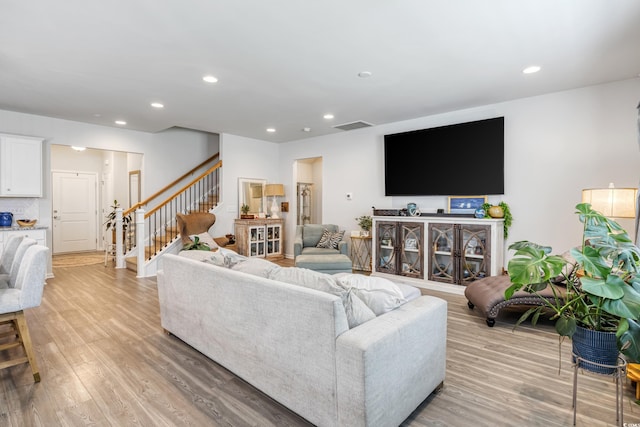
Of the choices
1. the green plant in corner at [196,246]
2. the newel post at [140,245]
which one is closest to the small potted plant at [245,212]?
the green plant in corner at [196,246]

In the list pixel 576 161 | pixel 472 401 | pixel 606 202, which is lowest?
pixel 472 401

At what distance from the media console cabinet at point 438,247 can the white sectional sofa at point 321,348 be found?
2.71 meters

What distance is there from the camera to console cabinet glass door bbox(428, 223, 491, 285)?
4.52 m

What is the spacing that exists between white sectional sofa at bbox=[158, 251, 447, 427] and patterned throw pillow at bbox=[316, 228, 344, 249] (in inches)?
137

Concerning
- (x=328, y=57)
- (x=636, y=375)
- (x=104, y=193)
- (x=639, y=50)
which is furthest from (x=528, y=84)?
(x=104, y=193)

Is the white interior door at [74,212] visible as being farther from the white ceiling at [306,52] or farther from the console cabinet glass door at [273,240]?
the console cabinet glass door at [273,240]

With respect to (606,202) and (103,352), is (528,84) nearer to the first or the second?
(606,202)

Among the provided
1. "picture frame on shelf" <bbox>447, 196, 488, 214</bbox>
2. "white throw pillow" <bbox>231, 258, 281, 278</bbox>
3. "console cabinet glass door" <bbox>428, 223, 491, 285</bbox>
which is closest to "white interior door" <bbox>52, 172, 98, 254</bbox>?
"white throw pillow" <bbox>231, 258, 281, 278</bbox>

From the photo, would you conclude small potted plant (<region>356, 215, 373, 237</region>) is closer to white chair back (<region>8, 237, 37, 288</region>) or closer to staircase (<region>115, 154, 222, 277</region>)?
staircase (<region>115, 154, 222, 277</region>)

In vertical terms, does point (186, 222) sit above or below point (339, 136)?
below

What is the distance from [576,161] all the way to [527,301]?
2034mm

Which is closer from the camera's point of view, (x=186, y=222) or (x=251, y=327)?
(x=251, y=327)

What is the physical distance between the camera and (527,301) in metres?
3.34

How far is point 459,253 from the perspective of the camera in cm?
471
